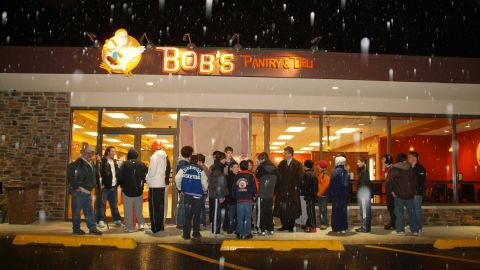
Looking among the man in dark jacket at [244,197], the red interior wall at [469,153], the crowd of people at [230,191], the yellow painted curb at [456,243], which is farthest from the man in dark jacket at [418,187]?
the red interior wall at [469,153]

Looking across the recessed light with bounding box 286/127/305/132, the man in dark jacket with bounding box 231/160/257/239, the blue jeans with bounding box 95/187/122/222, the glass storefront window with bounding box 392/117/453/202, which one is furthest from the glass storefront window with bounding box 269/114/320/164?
the blue jeans with bounding box 95/187/122/222

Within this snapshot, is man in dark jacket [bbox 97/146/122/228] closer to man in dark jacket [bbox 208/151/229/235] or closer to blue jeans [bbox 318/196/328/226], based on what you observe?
man in dark jacket [bbox 208/151/229/235]

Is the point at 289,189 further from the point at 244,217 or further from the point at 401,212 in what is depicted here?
the point at 401,212

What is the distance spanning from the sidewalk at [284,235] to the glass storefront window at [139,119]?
9.60 feet

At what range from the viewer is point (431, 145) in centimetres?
1945

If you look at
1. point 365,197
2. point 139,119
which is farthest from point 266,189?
point 139,119

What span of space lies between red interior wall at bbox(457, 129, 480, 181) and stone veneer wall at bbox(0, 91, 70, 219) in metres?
13.3

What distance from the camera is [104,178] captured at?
10594 mm

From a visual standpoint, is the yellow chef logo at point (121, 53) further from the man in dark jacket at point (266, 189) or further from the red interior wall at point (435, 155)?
the red interior wall at point (435, 155)

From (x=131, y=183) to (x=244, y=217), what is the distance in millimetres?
2622

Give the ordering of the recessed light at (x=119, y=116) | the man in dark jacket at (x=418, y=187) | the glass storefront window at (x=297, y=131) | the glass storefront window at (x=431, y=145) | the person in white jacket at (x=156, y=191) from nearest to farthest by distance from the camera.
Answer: the person in white jacket at (x=156, y=191) < the man in dark jacket at (x=418, y=187) < the recessed light at (x=119, y=116) < the glass storefront window at (x=297, y=131) < the glass storefront window at (x=431, y=145)

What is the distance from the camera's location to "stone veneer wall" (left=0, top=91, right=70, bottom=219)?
40.5 ft

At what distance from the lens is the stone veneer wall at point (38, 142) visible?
12.4 meters

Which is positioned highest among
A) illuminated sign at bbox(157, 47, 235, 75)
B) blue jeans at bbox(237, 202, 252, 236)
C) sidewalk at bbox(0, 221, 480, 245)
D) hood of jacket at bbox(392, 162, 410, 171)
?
illuminated sign at bbox(157, 47, 235, 75)
